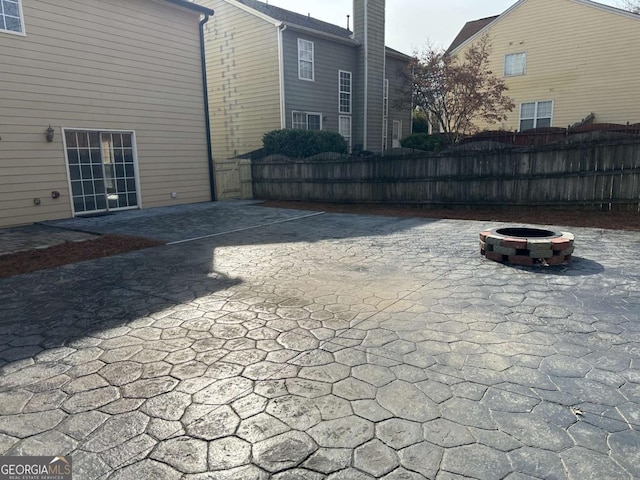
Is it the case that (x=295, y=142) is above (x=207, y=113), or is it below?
below

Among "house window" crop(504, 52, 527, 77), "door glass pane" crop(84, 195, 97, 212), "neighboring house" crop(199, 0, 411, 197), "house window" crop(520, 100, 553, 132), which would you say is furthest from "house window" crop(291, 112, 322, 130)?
"house window" crop(520, 100, 553, 132)

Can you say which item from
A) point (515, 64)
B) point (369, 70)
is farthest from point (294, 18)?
point (515, 64)

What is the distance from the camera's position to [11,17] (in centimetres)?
946

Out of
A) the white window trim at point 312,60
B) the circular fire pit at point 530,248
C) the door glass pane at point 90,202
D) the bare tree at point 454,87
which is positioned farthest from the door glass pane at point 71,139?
the bare tree at point 454,87

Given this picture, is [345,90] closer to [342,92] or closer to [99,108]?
[342,92]

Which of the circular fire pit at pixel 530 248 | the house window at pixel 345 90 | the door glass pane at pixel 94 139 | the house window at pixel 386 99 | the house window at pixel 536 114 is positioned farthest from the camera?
the house window at pixel 386 99

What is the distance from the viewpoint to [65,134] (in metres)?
10.6

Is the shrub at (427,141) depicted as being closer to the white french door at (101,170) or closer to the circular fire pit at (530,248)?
the white french door at (101,170)

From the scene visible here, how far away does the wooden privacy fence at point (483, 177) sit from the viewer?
368 inches

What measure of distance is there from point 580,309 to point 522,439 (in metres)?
2.29

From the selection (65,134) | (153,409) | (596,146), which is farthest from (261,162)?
(153,409)

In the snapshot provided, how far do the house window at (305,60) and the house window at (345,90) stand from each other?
6.58 ft

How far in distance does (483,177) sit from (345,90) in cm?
1111

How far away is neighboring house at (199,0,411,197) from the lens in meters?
17.1
